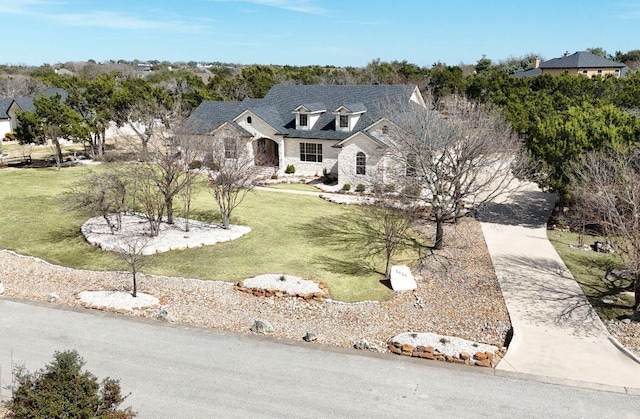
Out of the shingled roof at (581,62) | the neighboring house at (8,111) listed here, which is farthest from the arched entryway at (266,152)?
the shingled roof at (581,62)

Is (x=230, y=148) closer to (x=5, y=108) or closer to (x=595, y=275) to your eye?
(x=595, y=275)

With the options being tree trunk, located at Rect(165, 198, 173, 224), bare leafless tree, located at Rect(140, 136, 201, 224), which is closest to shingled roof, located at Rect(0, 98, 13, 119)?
bare leafless tree, located at Rect(140, 136, 201, 224)

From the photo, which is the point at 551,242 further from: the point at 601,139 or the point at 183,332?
the point at 183,332

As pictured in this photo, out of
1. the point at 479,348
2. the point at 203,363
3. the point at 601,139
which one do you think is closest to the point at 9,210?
the point at 203,363

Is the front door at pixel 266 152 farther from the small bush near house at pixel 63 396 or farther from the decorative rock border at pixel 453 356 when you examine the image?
the small bush near house at pixel 63 396

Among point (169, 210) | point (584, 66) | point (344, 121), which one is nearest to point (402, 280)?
point (169, 210)
